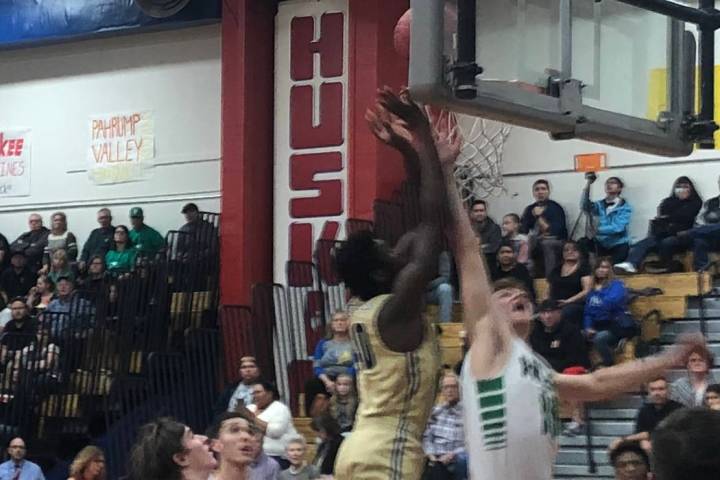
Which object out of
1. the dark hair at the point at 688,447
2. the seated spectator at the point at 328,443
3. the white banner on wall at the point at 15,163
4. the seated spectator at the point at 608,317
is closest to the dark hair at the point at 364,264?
the dark hair at the point at 688,447

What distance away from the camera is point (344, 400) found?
1215 centimetres

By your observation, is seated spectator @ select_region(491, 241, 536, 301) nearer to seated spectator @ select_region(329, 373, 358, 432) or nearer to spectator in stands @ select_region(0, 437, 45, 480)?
seated spectator @ select_region(329, 373, 358, 432)

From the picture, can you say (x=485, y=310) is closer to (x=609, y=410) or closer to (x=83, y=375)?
(x=609, y=410)

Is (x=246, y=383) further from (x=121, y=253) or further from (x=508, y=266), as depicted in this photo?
(x=121, y=253)

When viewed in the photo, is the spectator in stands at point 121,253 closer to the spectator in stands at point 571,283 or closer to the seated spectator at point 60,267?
the seated spectator at point 60,267

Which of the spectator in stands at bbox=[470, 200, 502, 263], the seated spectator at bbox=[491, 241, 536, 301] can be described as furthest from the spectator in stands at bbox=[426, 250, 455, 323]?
the spectator in stands at bbox=[470, 200, 502, 263]

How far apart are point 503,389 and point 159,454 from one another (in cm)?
144

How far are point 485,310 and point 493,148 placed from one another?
11.3 meters

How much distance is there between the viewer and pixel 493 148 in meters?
15.8

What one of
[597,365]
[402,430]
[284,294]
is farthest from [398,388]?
[284,294]

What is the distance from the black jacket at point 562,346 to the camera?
12.2 meters

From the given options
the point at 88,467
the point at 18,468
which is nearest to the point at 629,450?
the point at 88,467

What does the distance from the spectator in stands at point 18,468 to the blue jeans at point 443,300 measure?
4.06m

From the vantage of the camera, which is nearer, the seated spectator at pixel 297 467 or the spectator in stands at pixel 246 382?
the seated spectator at pixel 297 467
